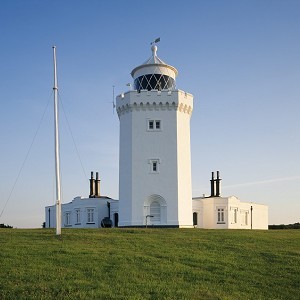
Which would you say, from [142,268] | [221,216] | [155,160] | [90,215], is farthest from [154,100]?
[142,268]

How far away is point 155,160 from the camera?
1296 inches

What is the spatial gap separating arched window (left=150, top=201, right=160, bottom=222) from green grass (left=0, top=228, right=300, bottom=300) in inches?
484

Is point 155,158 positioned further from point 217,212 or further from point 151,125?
point 217,212

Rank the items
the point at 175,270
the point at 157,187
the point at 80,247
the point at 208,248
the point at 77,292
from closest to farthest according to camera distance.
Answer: the point at 77,292 < the point at 175,270 < the point at 80,247 < the point at 208,248 < the point at 157,187

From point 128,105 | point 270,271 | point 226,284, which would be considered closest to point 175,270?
point 226,284

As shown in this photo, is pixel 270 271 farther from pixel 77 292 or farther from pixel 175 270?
pixel 77 292

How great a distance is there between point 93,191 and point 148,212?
1545 cm

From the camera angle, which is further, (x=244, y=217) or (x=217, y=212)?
(x=244, y=217)

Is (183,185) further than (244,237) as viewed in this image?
Yes

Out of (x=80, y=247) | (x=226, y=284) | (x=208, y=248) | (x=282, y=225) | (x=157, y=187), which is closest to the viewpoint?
(x=226, y=284)

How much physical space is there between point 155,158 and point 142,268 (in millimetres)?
18585

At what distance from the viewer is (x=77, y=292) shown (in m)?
11.7

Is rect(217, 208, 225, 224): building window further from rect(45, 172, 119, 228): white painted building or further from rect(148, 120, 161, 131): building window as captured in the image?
rect(148, 120, 161, 131): building window

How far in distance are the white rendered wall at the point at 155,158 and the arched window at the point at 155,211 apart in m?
0.43
